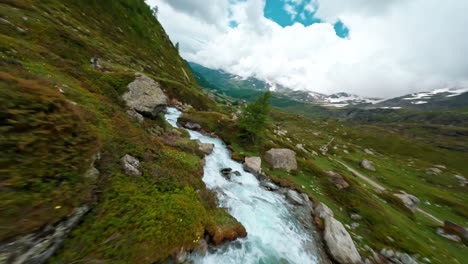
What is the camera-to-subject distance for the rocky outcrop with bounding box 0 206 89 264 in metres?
5.06

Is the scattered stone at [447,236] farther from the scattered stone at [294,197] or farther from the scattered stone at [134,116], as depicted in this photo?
the scattered stone at [134,116]

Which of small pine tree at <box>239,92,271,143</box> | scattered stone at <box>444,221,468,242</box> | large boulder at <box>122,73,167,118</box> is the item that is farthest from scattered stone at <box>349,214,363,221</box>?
large boulder at <box>122,73,167,118</box>

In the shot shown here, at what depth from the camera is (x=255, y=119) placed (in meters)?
36.0

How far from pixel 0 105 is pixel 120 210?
6.29 m

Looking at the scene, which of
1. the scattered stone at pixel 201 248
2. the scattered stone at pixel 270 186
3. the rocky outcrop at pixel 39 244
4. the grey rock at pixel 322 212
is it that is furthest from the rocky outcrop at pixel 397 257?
the rocky outcrop at pixel 39 244

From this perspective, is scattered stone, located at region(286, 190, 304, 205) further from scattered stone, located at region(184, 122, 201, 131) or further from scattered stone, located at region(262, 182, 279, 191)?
scattered stone, located at region(184, 122, 201, 131)

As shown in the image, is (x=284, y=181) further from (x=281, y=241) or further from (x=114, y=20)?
(x=114, y=20)

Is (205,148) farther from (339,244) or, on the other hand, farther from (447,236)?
(447,236)

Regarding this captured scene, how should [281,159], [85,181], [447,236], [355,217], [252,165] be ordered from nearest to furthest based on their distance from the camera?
[85,181], [355,217], [447,236], [252,165], [281,159]

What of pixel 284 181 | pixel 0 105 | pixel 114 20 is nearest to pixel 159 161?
pixel 0 105

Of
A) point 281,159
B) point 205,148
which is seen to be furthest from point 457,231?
point 205,148

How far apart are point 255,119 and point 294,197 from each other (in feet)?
60.0

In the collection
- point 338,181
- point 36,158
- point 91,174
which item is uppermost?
point 36,158

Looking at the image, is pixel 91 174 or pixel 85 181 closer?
pixel 85 181
